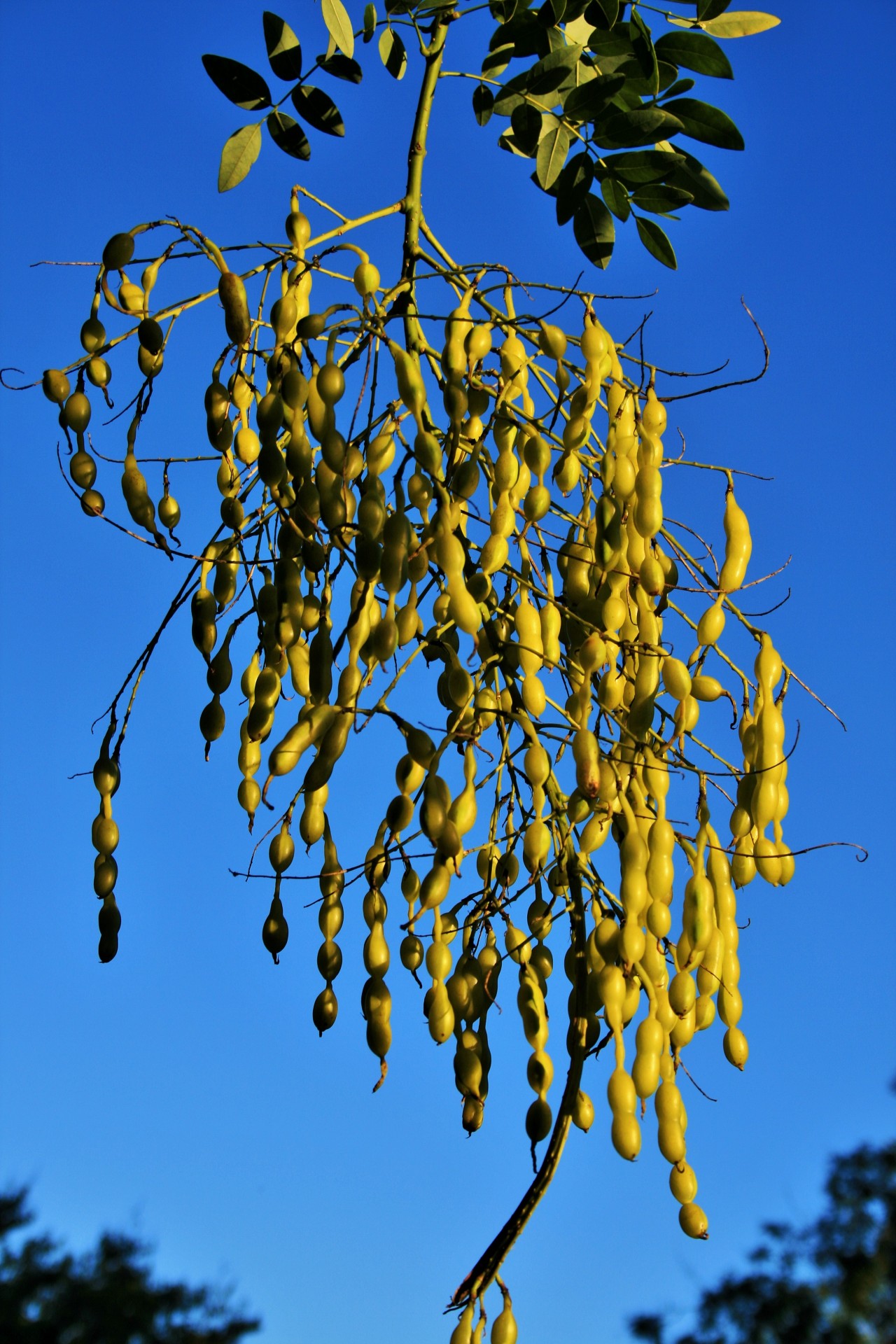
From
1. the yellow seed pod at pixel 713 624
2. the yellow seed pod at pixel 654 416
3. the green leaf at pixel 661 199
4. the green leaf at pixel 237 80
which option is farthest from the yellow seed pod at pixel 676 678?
the green leaf at pixel 237 80

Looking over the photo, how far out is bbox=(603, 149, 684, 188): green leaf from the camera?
1.64 meters

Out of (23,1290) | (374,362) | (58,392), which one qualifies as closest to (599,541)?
(374,362)

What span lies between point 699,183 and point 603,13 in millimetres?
263

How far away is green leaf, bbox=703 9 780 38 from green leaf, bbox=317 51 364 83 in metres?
0.51

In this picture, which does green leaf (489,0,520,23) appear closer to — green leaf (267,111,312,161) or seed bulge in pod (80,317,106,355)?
green leaf (267,111,312,161)

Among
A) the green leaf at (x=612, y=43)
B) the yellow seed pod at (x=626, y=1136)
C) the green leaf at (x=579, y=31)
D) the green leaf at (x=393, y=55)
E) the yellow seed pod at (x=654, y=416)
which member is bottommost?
the yellow seed pod at (x=626, y=1136)

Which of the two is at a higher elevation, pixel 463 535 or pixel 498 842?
pixel 463 535

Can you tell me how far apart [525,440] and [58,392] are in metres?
0.52

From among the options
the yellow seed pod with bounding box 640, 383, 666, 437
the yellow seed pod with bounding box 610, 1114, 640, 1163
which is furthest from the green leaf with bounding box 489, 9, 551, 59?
the yellow seed pod with bounding box 610, 1114, 640, 1163

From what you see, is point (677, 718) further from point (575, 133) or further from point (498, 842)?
point (575, 133)

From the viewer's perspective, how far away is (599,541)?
117 cm

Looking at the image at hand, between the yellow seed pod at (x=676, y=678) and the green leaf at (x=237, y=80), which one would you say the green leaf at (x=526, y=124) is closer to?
the green leaf at (x=237, y=80)

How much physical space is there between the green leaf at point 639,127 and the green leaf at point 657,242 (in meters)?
0.15

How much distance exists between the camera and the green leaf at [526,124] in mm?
1597
